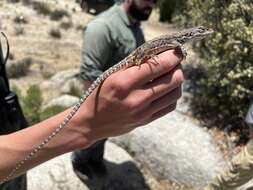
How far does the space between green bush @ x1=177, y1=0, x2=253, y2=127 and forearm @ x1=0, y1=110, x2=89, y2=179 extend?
5654 millimetres

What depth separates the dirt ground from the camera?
14.0 m

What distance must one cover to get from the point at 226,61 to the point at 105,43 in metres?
3.15

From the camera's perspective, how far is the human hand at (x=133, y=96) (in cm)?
181

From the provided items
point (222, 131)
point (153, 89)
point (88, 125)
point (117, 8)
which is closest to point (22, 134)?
point (88, 125)

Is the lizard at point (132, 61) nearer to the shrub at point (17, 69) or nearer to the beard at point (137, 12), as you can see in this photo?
the beard at point (137, 12)

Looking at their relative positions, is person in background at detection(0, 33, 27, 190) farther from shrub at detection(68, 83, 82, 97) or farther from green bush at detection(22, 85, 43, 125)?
shrub at detection(68, 83, 82, 97)

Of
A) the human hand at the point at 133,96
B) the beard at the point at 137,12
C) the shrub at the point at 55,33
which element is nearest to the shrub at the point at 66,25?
the shrub at the point at 55,33

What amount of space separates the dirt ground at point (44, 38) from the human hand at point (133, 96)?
793 cm

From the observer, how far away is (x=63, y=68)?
1411 centimetres

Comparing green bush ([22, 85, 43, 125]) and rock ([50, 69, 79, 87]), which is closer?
green bush ([22, 85, 43, 125])

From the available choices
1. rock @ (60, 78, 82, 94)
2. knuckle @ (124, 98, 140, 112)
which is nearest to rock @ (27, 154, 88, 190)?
rock @ (60, 78, 82, 94)

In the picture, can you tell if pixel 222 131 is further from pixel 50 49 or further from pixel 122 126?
pixel 50 49

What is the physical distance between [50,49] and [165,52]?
15075 millimetres

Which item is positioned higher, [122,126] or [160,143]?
[122,126]
